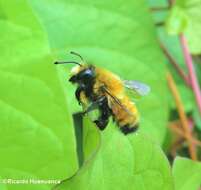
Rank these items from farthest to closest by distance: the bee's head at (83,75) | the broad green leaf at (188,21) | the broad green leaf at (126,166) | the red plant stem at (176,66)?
the red plant stem at (176,66)
the broad green leaf at (188,21)
the bee's head at (83,75)
the broad green leaf at (126,166)

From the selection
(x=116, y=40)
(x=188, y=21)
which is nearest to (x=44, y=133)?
(x=116, y=40)

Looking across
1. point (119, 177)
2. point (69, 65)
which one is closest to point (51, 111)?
point (119, 177)

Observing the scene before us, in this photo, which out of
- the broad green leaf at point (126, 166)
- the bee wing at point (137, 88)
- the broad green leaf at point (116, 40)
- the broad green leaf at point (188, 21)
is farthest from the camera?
the broad green leaf at point (188, 21)

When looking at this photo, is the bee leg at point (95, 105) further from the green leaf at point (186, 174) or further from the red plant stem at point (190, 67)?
the red plant stem at point (190, 67)

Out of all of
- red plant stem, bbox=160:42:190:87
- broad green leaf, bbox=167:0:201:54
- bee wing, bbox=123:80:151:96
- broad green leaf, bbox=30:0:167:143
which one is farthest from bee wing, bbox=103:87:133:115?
red plant stem, bbox=160:42:190:87

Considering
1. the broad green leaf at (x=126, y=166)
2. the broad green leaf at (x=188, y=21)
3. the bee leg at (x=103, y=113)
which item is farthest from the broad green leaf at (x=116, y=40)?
the broad green leaf at (x=126, y=166)

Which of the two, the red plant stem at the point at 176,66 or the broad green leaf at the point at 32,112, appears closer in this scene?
the broad green leaf at the point at 32,112

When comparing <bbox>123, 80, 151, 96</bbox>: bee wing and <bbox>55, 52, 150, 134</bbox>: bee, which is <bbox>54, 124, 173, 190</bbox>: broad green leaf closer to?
<bbox>55, 52, 150, 134</bbox>: bee
